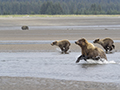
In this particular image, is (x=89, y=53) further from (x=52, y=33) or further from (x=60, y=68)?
(x=52, y=33)

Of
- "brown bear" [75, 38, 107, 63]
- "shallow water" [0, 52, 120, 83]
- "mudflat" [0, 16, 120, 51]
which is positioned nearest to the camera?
"shallow water" [0, 52, 120, 83]

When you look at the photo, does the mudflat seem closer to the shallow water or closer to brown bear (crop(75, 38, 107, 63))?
the shallow water

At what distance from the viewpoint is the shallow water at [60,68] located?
8.54 metres

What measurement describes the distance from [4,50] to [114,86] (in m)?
8.43

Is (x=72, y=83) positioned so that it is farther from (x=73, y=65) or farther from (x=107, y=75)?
(x=73, y=65)

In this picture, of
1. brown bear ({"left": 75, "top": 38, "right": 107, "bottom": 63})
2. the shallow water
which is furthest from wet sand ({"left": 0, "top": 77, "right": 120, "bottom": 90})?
brown bear ({"left": 75, "top": 38, "right": 107, "bottom": 63})

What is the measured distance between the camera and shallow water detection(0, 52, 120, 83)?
854 centimetres

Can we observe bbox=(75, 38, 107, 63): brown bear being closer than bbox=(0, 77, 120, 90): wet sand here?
No

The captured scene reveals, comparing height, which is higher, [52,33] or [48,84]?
[52,33]

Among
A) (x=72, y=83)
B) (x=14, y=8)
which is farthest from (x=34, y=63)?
(x=14, y=8)

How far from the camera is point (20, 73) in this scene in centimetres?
901

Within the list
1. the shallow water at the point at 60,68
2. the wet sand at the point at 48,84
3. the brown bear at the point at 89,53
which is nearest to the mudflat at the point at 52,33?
the shallow water at the point at 60,68

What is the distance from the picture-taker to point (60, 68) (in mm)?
9758

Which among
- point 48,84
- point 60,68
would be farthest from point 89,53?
point 48,84
